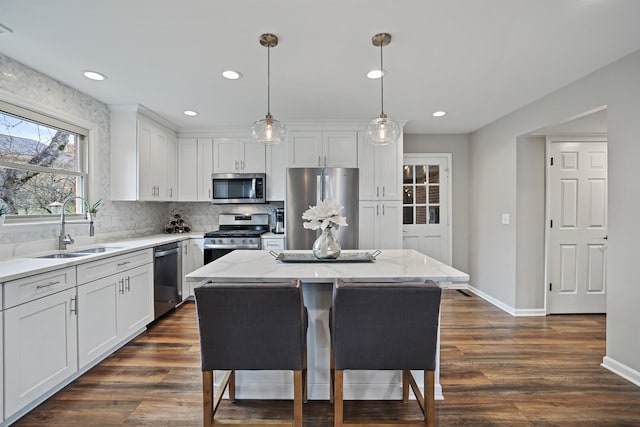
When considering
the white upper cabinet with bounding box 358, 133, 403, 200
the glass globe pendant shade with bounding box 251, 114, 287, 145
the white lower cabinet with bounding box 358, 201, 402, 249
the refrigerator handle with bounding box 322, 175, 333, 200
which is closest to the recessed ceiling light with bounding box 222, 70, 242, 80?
the glass globe pendant shade with bounding box 251, 114, 287, 145

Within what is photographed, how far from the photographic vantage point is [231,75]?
2.71 metres

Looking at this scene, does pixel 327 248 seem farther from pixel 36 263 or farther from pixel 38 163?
pixel 38 163

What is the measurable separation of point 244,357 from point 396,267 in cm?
106

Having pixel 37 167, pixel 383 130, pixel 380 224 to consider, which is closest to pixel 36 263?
pixel 37 167

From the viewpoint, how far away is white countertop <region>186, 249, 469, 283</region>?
5.77 feet

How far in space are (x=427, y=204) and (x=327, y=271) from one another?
3370 mm

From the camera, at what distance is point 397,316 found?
4.92ft

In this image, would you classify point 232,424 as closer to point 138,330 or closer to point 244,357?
point 244,357

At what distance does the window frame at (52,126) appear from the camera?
2480 millimetres

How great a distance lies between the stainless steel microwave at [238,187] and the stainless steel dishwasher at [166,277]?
2.89ft

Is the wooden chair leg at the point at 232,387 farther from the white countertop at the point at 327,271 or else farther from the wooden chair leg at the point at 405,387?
the wooden chair leg at the point at 405,387

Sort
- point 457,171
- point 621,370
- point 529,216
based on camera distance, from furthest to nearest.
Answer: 1. point 457,171
2. point 529,216
3. point 621,370

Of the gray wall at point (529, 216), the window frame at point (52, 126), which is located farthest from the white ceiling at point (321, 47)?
the gray wall at point (529, 216)

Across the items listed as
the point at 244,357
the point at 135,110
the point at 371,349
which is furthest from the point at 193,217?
the point at 371,349
